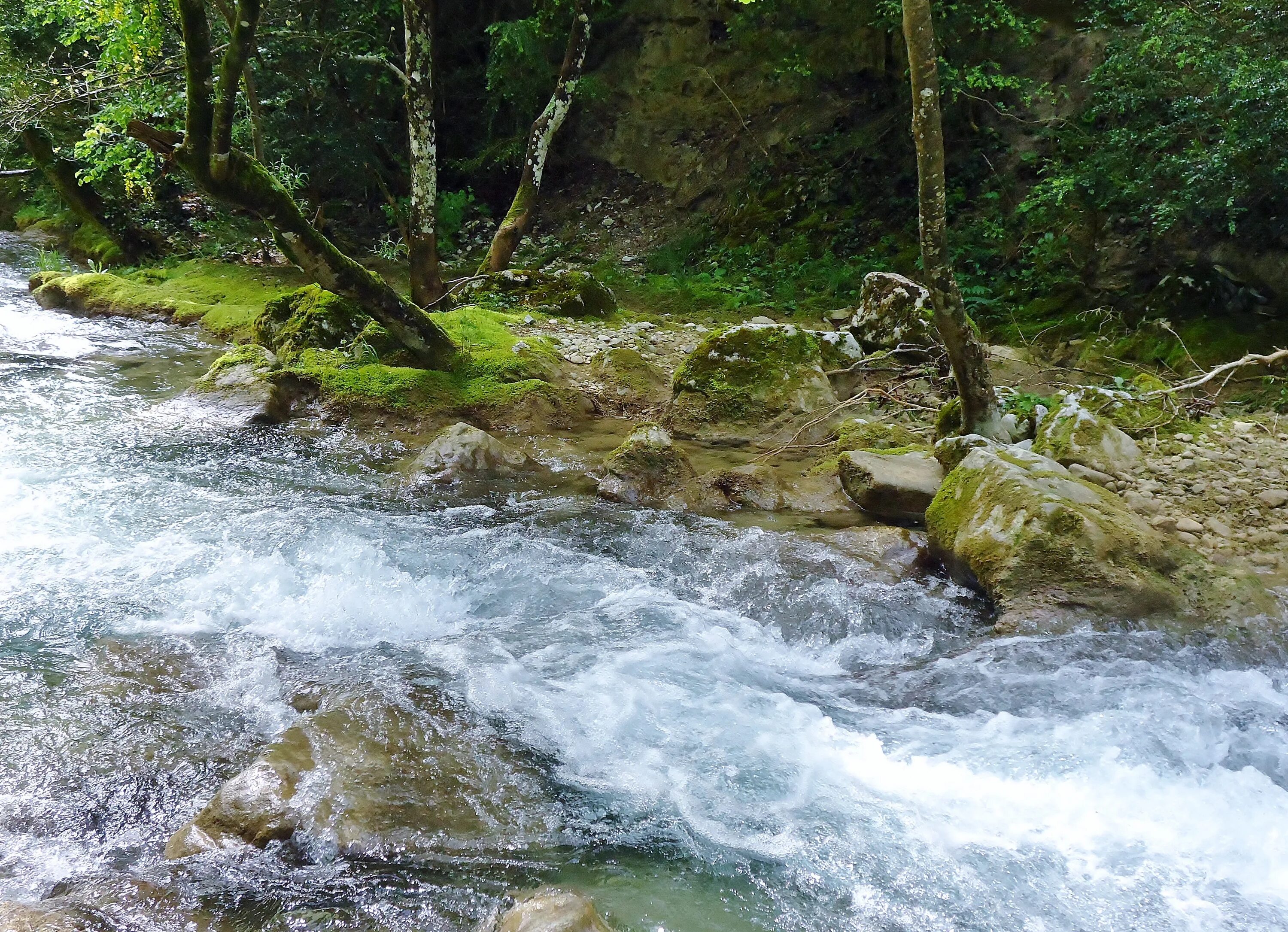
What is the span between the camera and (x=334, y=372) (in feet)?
27.3

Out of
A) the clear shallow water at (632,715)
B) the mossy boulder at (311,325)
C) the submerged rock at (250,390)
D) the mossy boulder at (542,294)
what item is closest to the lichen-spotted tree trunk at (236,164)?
the submerged rock at (250,390)

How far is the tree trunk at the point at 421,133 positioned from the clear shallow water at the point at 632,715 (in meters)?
4.74

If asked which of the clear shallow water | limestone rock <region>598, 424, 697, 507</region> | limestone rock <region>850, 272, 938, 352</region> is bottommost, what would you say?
the clear shallow water

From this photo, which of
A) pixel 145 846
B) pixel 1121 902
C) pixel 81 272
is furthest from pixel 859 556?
pixel 81 272

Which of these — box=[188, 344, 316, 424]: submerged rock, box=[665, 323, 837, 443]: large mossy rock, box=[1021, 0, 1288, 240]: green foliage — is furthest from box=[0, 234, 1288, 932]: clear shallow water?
box=[1021, 0, 1288, 240]: green foliage

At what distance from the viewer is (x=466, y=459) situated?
6934 mm

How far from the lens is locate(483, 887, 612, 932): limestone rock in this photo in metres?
2.58

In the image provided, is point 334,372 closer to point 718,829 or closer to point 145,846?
point 145,846

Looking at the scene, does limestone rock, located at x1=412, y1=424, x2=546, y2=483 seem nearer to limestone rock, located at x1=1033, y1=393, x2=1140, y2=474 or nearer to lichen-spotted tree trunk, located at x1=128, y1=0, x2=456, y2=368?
lichen-spotted tree trunk, located at x1=128, y1=0, x2=456, y2=368

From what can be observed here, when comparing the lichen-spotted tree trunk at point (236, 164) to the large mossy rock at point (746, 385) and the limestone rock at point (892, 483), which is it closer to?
the large mossy rock at point (746, 385)

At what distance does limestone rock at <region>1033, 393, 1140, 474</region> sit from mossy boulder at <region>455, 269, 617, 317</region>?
19.5 feet

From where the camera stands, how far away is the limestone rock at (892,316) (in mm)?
8328

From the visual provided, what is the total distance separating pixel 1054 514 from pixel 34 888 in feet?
16.3

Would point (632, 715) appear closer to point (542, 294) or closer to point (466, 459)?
point (466, 459)
